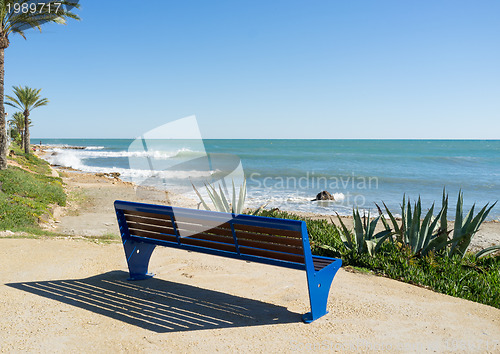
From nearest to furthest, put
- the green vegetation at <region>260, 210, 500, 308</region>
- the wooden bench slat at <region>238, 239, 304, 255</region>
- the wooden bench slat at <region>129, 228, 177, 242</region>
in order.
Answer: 1. the wooden bench slat at <region>238, 239, 304, 255</region>
2. the wooden bench slat at <region>129, 228, 177, 242</region>
3. the green vegetation at <region>260, 210, 500, 308</region>

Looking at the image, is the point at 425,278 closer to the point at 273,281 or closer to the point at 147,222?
the point at 273,281

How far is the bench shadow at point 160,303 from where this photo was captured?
3221mm

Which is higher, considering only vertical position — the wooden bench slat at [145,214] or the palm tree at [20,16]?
the palm tree at [20,16]

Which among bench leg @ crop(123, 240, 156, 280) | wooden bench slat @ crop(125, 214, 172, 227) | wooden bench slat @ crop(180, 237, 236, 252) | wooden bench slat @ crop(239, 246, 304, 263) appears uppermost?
wooden bench slat @ crop(125, 214, 172, 227)

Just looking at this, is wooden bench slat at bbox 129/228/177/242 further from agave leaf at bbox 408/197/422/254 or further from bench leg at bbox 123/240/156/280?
agave leaf at bbox 408/197/422/254

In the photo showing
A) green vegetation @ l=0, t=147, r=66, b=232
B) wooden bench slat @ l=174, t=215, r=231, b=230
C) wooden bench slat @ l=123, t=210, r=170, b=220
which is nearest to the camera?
wooden bench slat @ l=174, t=215, r=231, b=230

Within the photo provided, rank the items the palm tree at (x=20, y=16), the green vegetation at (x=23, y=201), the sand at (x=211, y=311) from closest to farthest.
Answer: the sand at (x=211, y=311) < the green vegetation at (x=23, y=201) < the palm tree at (x=20, y=16)

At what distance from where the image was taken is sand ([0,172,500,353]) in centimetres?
287

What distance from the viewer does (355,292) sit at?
13.1ft

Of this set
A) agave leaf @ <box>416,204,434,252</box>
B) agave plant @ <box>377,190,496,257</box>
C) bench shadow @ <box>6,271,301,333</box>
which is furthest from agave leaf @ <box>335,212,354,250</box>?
bench shadow @ <box>6,271,301,333</box>

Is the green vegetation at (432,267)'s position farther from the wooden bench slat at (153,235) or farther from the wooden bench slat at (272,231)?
the wooden bench slat at (153,235)

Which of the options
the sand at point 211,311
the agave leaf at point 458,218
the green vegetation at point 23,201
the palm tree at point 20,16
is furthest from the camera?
the palm tree at point 20,16

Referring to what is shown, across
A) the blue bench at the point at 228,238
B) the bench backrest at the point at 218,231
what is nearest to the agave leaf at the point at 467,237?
the blue bench at the point at 228,238

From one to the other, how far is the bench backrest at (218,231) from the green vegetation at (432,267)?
6.04 feet
